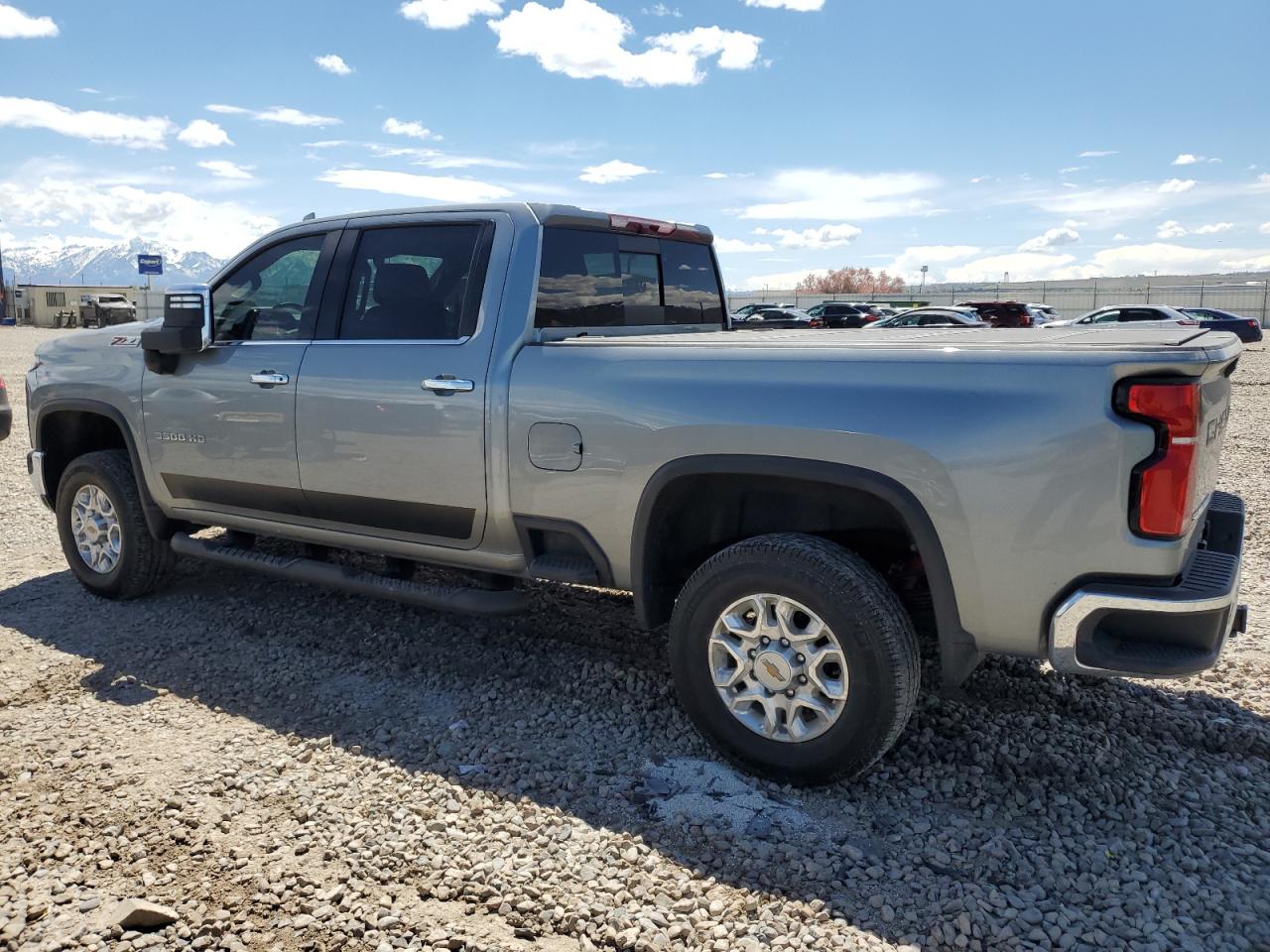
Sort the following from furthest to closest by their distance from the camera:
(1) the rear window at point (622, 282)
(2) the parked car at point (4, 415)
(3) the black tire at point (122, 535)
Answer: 1. (2) the parked car at point (4, 415)
2. (3) the black tire at point (122, 535)
3. (1) the rear window at point (622, 282)

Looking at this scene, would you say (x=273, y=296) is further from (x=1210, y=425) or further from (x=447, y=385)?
(x=1210, y=425)

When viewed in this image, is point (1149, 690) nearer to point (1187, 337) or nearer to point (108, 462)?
point (1187, 337)

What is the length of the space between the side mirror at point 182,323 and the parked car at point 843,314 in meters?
30.3

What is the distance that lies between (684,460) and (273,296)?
98.6 inches

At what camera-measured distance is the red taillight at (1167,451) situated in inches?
105

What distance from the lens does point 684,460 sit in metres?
3.43

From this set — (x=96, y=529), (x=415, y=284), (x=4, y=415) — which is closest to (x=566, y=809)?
(x=415, y=284)

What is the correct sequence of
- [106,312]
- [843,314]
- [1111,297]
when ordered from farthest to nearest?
[1111,297]
[106,312]
[843,314]

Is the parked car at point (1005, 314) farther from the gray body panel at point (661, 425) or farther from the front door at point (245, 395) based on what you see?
the gray body panel at point (661, 425)

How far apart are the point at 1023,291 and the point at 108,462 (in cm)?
7934

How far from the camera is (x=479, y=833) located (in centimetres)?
312

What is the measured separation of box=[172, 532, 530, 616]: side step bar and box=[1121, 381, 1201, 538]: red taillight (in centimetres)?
240

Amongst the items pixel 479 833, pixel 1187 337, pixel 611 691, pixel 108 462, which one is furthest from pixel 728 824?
pixel 108 462

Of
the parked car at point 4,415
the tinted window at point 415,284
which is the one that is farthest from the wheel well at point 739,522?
the parked car at point 4,415
